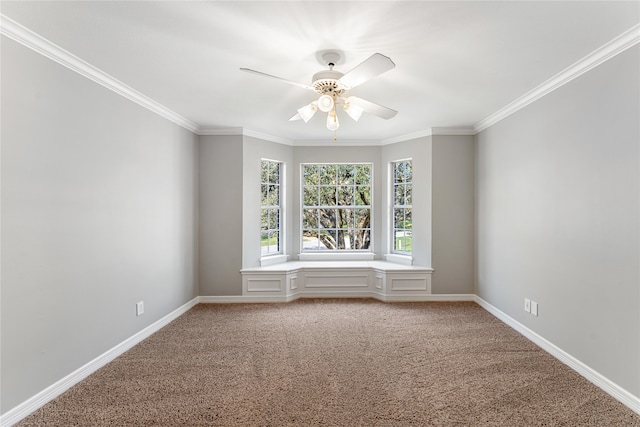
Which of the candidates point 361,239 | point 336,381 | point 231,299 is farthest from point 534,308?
point 231,299

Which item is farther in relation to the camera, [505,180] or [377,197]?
[377,197]

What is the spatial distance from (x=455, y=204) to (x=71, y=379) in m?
4.49

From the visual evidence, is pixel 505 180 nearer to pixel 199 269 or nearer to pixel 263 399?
pixel 263 399

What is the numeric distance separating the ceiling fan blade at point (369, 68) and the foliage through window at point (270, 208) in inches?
113

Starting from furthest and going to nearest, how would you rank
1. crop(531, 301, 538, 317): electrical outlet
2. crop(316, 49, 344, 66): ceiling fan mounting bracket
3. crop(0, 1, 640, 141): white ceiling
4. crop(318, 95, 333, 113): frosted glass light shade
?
crop(531, 301, 538, 317): electrical outlet → crop(318, 95, 333, 113): frosted glass light shade → crop(316, 49, 344, 66): ceiling fan mounting bracket → crop(0, 1, 640, 141): white ceiling

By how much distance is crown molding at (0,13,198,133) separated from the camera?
74.8 inches

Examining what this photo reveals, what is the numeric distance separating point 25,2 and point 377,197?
436cm

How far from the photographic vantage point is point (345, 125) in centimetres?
415

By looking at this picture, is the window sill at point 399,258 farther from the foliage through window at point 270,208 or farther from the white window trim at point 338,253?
the foliage through window at point 270,208

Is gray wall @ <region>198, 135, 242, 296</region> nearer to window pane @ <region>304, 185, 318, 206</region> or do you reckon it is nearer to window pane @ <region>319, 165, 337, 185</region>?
window pane @ <region>304, 185, 318, 206</region>

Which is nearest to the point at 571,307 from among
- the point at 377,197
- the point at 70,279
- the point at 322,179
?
the point at 377,197

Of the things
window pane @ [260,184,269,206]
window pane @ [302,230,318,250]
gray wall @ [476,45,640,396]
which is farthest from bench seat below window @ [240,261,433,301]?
gray wall @ [476,45,640,396]

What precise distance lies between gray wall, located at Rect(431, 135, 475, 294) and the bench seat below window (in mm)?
436

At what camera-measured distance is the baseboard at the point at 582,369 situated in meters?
2.06
